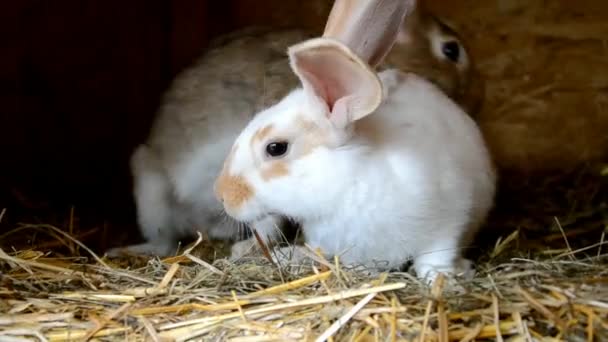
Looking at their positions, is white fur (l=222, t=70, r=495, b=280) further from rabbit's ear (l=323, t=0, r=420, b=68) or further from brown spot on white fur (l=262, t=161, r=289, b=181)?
rabbit's ear (l=323, t=0, r=420, b=68)

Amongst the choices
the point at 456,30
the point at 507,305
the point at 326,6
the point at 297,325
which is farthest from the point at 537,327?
the point at 326,6

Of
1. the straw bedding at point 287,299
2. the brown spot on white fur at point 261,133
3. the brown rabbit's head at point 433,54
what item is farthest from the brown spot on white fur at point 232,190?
the brown rabbit's head at point 433,54

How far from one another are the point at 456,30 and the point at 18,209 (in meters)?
2.34

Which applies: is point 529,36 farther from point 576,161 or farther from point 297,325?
point 297,325

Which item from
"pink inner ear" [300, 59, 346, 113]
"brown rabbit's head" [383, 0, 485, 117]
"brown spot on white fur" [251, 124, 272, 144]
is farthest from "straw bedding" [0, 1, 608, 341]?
"brown rabbit's head" [383, 0, 485, 117]

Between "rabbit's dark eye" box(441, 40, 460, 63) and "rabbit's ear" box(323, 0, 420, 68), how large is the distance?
1.26m

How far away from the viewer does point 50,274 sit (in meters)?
2.70

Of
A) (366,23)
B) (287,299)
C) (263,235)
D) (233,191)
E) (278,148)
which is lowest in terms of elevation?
(263,235)

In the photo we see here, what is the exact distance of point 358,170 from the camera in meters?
2.73

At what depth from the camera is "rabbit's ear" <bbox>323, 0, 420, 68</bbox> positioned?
2.79m

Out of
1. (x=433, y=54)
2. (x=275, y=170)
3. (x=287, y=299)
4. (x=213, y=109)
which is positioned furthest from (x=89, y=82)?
(x=287, y=299)

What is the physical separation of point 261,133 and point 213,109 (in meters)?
1.00

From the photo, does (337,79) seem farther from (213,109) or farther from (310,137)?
(213,109)

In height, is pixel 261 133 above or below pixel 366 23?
below
